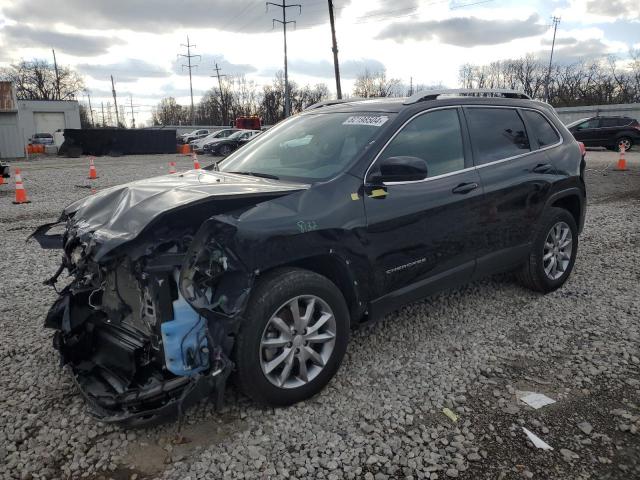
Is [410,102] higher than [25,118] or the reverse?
the reverse

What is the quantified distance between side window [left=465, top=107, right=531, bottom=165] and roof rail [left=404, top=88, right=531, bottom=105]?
173 mm

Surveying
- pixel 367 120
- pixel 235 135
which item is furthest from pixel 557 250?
pixel 235 135

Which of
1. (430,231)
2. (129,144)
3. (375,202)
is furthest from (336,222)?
(129,144)

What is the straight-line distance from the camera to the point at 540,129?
15.5ft

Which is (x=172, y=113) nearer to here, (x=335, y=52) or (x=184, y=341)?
(x=335, y=52)

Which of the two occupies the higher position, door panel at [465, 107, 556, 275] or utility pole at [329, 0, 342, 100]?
utility pole at [329, 0, 342, 100]

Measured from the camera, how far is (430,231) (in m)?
3.56

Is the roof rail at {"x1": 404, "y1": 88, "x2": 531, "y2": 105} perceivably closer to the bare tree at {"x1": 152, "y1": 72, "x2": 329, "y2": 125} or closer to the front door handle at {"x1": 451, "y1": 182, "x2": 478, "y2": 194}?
the front door handle at {"x1": 451, "y1": 182, "x2": 478, "y2": 194}

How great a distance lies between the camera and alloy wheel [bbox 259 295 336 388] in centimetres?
286

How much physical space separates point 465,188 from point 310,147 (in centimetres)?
124

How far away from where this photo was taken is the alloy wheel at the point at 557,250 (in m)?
4.75

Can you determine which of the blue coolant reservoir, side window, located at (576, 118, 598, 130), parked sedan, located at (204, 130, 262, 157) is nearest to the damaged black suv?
the blue coolant reservoir

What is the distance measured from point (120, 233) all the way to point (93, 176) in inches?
583

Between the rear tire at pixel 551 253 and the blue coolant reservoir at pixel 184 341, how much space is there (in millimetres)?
3227
